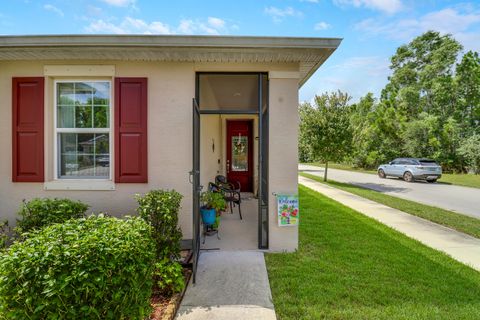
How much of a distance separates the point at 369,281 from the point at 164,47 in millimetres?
3884

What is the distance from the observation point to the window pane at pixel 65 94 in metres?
3.86

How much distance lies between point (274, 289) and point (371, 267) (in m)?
1.45

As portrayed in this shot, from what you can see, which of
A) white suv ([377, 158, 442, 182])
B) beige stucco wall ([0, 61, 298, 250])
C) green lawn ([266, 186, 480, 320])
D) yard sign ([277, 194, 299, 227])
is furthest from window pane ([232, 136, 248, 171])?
white suv ([377, 158, 442, 182])

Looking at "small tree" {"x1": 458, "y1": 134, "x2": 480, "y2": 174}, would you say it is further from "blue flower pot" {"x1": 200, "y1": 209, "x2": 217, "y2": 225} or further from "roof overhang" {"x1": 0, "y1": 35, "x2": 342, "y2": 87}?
"blue flower pot" {"x1": 200, "y1": 209, "x2": 217, "y2": 225}

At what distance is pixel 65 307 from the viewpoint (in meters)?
1.51

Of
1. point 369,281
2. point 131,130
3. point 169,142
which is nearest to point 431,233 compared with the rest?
point 369,281

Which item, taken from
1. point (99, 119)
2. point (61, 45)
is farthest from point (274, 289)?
point (61, 45)

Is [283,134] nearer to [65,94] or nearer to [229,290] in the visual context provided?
[229,290]

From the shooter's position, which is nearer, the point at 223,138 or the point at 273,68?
the point at 273,68

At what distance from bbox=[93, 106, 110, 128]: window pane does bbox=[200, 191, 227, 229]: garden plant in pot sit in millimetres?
2039

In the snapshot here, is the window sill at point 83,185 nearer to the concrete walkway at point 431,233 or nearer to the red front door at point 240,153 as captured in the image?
the concrete walkway at point 431,233

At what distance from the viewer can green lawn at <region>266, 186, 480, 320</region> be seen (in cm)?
239

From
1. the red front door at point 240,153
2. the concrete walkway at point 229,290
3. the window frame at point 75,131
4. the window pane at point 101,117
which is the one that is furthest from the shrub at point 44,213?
the red front door at point 240,153

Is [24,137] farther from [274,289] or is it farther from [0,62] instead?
[274,289]
